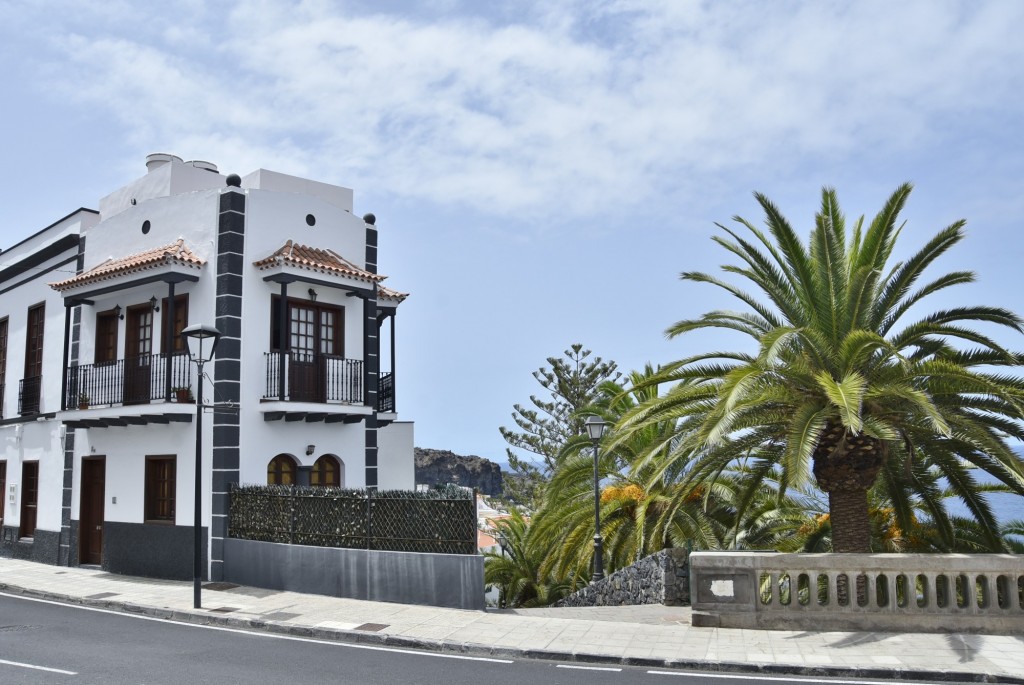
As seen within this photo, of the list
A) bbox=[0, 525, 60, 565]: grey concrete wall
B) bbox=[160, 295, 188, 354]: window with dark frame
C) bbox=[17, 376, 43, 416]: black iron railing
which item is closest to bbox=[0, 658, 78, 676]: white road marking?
bbox=[160, 295, 188, 354]: window with dark frame

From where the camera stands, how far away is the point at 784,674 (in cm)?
955

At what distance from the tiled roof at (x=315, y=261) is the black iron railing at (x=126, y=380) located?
265cm

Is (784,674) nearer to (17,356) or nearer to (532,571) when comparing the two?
(532,571)

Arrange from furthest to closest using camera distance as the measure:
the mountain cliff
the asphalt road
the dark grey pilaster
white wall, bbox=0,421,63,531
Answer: the mountain cliff < white wall, bbox=0,421,63,531 < the dark grey pilaster < the asphalt road

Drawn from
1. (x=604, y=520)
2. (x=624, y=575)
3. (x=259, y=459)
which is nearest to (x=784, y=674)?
(x=624, y=575)

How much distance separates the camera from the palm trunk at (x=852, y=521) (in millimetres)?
12406

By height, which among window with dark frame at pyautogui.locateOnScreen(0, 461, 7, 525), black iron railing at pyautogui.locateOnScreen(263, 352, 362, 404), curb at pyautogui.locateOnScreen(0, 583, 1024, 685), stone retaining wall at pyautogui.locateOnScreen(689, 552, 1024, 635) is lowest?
curb at pyautogui.locateOnScreen(0, 583, 1024, 685)

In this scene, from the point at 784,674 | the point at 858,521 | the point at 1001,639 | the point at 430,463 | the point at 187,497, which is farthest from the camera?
the point at 430,463

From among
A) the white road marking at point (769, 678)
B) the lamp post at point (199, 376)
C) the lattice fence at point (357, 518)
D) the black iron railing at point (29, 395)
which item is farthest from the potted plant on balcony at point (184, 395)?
the white road marking at point (769, 678)

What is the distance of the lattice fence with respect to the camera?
1404 cm

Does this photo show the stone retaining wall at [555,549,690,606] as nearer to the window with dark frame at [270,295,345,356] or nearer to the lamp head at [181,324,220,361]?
the window with dark frame at [270,295,345,356]

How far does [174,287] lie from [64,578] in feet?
21.1

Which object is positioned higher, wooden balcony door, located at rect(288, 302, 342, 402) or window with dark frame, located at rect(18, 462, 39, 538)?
wooden balcony door, located at rect(288, 302, 342, 402)

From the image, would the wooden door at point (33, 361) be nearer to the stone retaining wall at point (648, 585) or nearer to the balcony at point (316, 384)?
the balcony at point (316, 384)
